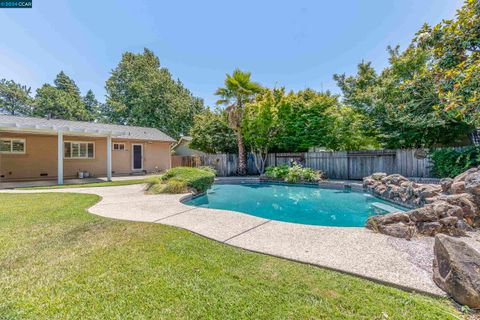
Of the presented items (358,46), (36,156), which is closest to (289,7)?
(358,46)

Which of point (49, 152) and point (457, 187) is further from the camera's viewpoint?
point (49, 152)

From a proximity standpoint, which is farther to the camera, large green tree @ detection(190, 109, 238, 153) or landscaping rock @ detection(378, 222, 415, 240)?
large green tree @ detection(190, 109, 238, 153)

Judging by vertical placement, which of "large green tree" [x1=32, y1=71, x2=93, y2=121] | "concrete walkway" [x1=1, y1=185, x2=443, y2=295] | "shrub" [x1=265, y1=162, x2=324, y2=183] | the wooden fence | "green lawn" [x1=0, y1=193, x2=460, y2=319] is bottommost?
"green lawn" [x1=0, y1=193, x2=460, y2=319]

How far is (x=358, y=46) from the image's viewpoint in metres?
12.5

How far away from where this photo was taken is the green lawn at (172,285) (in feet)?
→ 6.33

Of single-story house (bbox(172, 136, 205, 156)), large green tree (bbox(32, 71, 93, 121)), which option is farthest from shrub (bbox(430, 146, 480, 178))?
large green tree (bbox(32, 71, 93, 121))

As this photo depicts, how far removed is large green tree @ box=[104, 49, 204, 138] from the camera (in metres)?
26.5

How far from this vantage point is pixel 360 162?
12094mm

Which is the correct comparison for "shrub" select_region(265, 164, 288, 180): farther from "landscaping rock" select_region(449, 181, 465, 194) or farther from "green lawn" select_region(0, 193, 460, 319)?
"green lawn" select_region(0, 193, 460, 319)

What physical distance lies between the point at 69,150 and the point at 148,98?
13882mm

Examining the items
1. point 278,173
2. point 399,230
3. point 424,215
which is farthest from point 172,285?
point 278,173

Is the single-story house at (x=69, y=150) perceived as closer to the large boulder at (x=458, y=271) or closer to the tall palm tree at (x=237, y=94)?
the tall palm tree at (x=237, y=94)

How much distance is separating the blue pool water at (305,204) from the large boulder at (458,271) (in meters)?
3.29

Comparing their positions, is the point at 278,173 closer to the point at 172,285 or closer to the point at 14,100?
the point at 172,285
